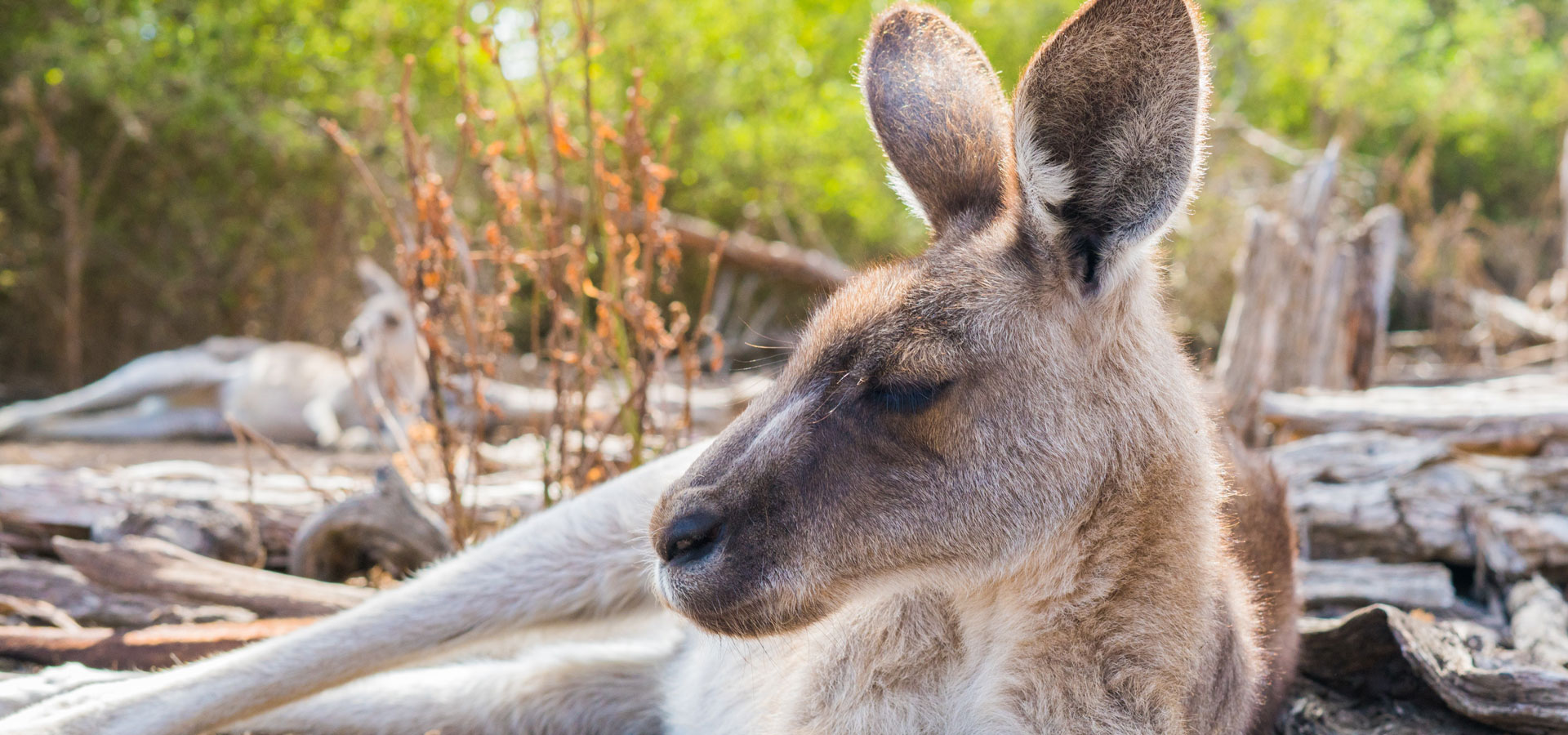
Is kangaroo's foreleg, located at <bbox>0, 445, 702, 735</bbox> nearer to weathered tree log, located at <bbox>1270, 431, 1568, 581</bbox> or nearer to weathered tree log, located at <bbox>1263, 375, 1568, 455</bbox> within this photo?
weathered tree log, located at <bbox>1270, 431, 1568, 581</bbox>

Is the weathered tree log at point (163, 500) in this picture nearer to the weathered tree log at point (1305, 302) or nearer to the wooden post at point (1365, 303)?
the weathered tree log at point (1305, 302)

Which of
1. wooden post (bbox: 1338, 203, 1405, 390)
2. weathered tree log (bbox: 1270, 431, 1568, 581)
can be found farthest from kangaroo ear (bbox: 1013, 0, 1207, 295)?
wooden post (bbox: 1338, 203, 1405, 390)

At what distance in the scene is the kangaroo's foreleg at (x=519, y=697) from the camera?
8.71 feet

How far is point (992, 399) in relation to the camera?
181cm

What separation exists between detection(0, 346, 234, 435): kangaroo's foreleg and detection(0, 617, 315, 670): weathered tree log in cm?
605

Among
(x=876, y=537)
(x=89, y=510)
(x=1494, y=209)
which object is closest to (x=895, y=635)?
(x=876, y=537)

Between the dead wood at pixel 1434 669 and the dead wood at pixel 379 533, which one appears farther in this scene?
the dead wood at pixel 379 533

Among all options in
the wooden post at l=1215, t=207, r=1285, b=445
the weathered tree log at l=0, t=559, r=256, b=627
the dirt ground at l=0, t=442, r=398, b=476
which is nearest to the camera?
the weathered tree log at l=0, t=559, r=256, b=627

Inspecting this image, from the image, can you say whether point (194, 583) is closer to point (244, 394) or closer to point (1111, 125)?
point (1111, 125)

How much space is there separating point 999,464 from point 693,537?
0.53 meters

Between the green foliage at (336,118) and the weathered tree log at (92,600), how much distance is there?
414 centimetres

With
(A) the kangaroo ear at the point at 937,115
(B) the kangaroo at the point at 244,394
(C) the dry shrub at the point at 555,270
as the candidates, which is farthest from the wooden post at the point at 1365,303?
(B) the kangaroo at the point at 244,394

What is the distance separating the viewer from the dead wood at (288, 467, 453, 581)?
330cm

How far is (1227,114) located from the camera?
12.3 m
